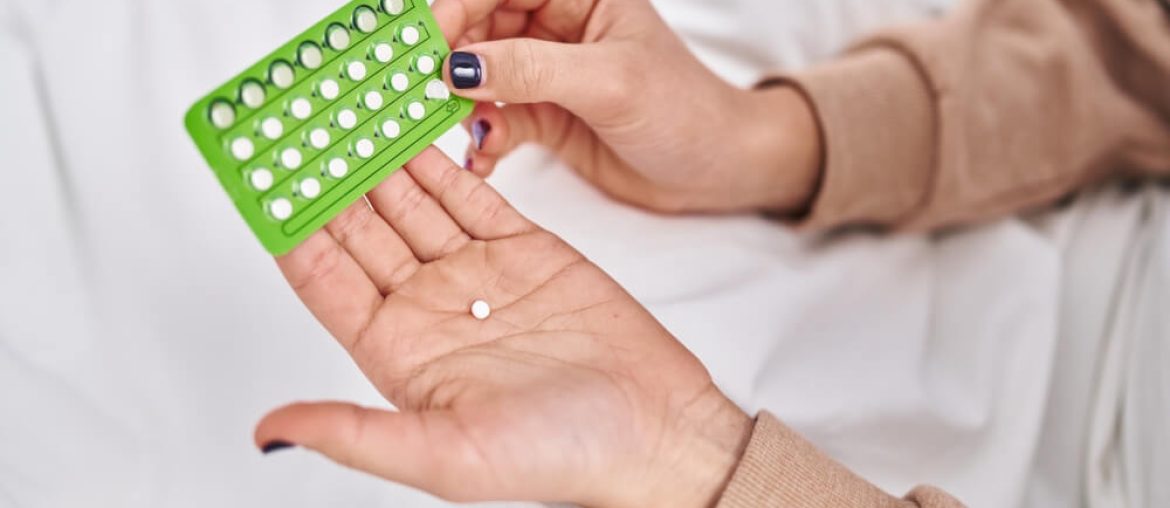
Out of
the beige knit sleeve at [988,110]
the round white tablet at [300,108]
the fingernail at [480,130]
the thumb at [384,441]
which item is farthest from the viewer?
the beige knit sleeve at [988,110]

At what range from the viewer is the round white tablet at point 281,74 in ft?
1.83

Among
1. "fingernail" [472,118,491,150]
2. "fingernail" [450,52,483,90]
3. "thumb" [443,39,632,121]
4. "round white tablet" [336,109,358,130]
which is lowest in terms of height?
"fingernail" [472,118,491,150]

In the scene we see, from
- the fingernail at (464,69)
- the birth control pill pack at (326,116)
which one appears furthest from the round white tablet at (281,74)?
the fingernail at (464,69)

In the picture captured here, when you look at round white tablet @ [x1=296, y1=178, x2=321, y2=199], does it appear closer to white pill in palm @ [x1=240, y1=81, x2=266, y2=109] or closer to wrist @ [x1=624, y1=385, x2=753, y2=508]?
white pill in palm @ [x1=240, y1=81, x2=266, y2=109]

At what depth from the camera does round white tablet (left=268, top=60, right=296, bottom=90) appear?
1.83 feet

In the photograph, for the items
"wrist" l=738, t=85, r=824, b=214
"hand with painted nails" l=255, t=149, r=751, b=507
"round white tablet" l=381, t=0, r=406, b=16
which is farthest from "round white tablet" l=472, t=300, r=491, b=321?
"wrist" l=738, t=85, r=824, b=214

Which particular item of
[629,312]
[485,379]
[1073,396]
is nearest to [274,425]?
[485,379]

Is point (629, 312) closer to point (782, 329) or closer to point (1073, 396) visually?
point (782, 329)

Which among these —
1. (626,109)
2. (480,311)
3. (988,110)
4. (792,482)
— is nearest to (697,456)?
(792,482)

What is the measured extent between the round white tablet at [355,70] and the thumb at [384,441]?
0.23 meters

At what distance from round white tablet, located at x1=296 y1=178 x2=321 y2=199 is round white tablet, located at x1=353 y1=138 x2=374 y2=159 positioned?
0.04 meters

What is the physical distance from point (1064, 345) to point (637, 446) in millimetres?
471

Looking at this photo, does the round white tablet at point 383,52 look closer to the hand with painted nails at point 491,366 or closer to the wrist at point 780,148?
the hand with painted nails at point 491,366

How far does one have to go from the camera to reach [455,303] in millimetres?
586
